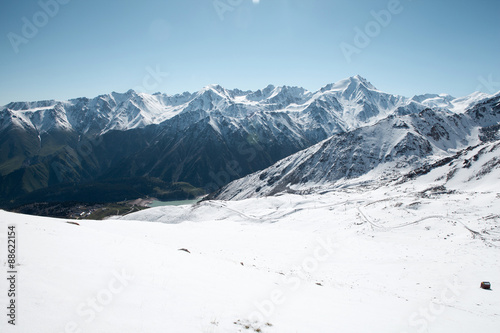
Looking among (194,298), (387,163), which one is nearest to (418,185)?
(387,163)

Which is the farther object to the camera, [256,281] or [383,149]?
[383,149]

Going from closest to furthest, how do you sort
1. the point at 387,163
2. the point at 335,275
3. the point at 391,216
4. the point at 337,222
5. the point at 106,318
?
1. the point at 106,318
2. the point at 335,275
3. the point at 391,216
4. the point at 337,222
5. the point at 387,163

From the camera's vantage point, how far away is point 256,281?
15.9 meters

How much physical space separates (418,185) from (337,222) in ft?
166

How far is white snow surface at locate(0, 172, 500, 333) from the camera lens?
9078 millimetres

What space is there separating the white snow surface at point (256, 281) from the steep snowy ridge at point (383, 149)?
4237 inches

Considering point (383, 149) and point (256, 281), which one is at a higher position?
point (256, 281)

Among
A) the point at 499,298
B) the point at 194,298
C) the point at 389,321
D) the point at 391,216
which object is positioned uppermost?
the point at 194,298

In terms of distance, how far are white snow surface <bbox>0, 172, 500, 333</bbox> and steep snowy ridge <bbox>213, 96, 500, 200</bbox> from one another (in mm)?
107617

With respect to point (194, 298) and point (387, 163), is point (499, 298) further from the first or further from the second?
point (387, 163)

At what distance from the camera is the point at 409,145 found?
142000 mm

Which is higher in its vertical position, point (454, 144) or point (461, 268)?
point (461, 268)

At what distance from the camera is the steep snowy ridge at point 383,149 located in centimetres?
13893

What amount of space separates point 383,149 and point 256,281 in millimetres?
153594
